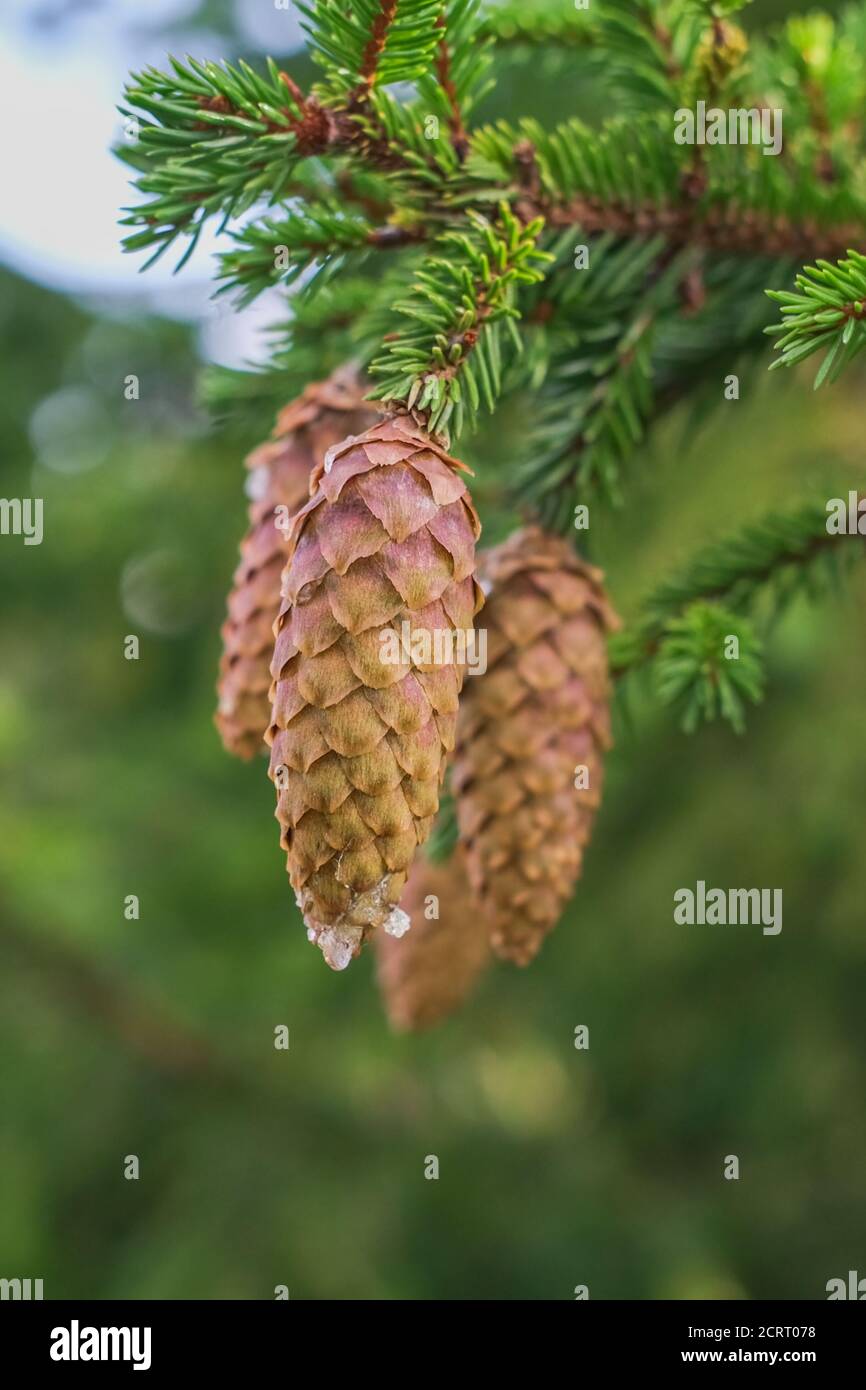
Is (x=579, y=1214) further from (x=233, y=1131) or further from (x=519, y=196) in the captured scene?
(x=519, y=196)

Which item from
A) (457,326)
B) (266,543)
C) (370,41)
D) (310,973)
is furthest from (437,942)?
(310,973)

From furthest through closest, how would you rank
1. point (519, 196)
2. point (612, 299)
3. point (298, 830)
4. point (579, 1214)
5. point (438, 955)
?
point (579, 1214) < point (438, 955) < point (612, 299) < point (519, 196) < point (298, 830)

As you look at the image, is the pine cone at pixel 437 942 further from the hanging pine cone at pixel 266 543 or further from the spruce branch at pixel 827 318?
→ the spruce branch at pixel 827 318

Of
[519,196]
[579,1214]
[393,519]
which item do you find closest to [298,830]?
[393,519]

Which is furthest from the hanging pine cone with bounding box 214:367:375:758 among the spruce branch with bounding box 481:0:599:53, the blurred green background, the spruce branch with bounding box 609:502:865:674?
the blurred green background

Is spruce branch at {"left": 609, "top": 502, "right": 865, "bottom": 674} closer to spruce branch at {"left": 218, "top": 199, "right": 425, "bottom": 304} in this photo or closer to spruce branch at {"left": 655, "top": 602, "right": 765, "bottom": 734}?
spruce branch at {"left": 655, "top": 602, "right": 765, "bottom": 734}

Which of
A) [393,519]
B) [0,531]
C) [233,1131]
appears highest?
[0,531]
